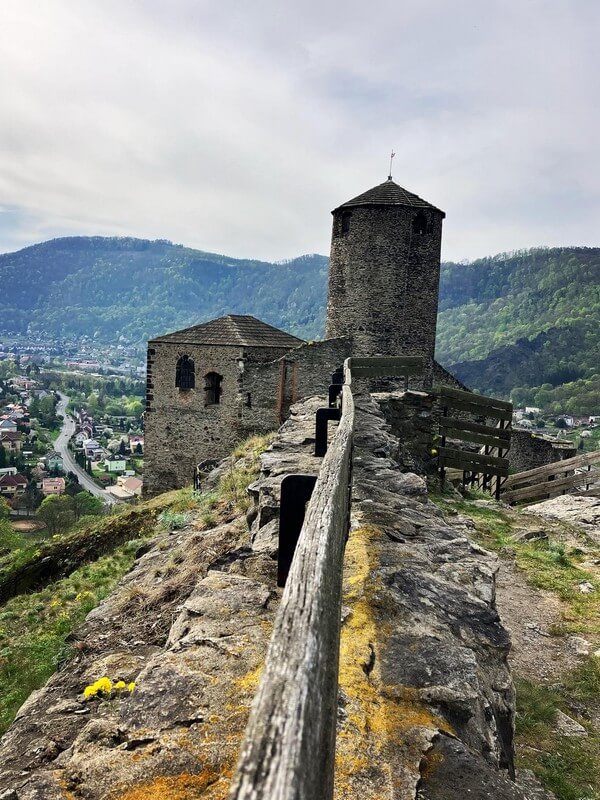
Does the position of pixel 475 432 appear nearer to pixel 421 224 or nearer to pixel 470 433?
pixel 470 433

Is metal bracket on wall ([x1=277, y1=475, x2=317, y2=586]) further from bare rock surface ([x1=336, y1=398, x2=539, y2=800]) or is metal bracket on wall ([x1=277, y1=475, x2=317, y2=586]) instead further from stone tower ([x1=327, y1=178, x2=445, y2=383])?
stone tower ([x1=327, y1=178, x2=445, y2=383])

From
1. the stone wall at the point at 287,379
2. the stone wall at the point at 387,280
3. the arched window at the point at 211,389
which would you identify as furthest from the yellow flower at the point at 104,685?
the stone wall at the point at 387,280

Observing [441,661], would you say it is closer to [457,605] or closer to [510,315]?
[457,605]

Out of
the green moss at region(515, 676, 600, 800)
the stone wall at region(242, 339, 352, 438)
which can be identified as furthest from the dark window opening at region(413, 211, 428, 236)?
the green moss at region(515, 676, 600, 800)

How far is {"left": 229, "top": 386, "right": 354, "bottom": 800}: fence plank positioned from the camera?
0.97 meters

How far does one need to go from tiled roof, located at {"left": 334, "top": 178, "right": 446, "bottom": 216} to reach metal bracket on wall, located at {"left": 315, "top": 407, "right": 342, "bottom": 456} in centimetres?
1590

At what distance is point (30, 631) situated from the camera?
7027 millimetres

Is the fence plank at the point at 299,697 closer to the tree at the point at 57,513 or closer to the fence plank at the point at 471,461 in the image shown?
the fence plank at the point at 471,461

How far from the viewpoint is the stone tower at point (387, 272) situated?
2011 centimetres

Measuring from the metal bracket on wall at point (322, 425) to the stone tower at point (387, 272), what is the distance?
14.5m

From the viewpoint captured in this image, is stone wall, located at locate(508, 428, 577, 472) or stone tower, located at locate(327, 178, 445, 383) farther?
stone wall, located at locate(508, 428, 577, 472)

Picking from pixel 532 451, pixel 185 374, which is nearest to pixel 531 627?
pixel 185 374

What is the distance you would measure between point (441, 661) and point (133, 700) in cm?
127

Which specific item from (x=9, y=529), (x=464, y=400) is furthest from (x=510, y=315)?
(x=464, y=400)
